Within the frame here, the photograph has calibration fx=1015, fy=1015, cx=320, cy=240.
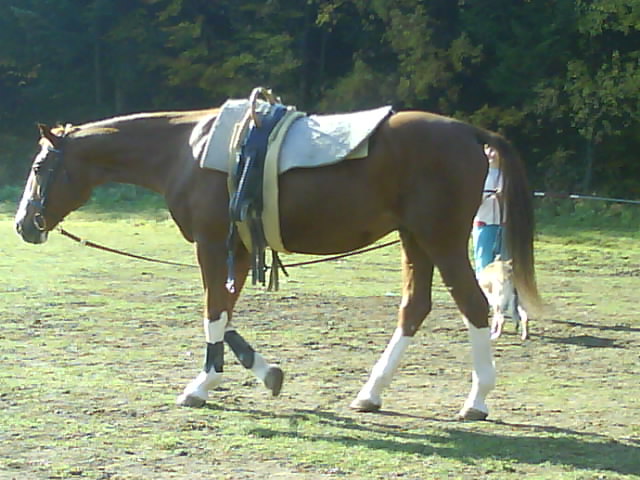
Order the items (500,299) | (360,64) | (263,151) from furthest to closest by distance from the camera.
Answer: (360,64)
(500,299)
(263,151)

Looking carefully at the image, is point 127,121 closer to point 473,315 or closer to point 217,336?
point 217,336

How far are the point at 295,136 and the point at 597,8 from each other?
2219 centimetres

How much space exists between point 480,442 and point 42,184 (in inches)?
132

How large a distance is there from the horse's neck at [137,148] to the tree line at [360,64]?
2076cm

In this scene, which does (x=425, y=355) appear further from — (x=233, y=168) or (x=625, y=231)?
(x=625, y=231)

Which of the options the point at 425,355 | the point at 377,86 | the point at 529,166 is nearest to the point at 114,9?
the point at 377,86

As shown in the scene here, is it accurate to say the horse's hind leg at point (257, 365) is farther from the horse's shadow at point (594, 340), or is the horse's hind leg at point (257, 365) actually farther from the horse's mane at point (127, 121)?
the horse's shadow at point (594, 340)

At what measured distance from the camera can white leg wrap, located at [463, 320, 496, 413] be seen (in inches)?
241

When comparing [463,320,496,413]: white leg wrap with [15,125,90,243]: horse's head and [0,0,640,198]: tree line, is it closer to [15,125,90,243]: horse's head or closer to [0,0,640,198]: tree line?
[15,125,90,243]: horse's head

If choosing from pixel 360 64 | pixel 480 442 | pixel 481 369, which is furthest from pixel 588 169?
pixel 480 442

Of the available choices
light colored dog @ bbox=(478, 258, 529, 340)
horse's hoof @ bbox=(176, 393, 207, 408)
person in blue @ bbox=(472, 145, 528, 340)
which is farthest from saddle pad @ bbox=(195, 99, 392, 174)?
light colored dog @ bbox=(478, 258, 529, 340)

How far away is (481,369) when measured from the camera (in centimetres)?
619

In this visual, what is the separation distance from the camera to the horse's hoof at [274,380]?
21.3 ft

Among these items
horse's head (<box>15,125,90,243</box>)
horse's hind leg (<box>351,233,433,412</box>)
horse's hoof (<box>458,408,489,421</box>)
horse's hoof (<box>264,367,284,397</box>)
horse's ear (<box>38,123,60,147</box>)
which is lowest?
horse's hoof (<box>458,408,489,421</box>)
